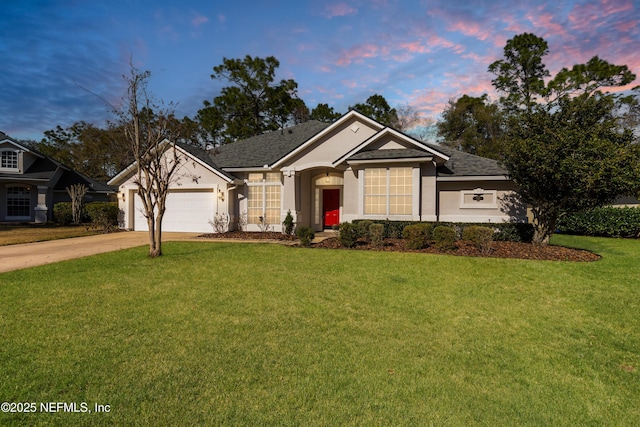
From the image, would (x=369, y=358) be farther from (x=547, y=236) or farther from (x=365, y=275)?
(x=547, y=236)

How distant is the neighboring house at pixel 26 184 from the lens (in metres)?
23.3

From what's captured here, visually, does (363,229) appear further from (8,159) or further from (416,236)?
(8,159)

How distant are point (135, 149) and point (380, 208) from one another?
9.82m

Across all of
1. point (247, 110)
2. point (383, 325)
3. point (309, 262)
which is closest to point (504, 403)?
point (383, 325)

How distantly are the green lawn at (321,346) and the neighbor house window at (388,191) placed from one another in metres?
6.24

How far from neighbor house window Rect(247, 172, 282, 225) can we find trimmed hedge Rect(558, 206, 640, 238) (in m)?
16.3

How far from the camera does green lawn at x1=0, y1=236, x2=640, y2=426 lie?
3.14 m

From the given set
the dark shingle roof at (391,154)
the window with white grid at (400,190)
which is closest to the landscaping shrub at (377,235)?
the window with white grid at (400,190)

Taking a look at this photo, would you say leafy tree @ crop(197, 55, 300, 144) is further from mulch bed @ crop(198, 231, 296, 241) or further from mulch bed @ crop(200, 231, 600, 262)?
mulch bed @ crop(200, 231, 600, 262)

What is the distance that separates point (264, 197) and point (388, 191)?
6.88m

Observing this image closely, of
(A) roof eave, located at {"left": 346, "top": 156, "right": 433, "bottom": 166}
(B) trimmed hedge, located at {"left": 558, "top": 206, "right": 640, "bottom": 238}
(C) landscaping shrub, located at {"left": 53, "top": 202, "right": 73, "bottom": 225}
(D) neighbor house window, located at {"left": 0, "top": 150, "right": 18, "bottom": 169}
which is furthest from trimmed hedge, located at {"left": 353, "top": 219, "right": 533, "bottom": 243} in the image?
(D) neighbor house window, located at {"left": 0, "top": 150, "right": 18, "bottom": 169}

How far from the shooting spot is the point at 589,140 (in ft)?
34.7

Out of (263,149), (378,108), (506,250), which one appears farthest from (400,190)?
(378,108)

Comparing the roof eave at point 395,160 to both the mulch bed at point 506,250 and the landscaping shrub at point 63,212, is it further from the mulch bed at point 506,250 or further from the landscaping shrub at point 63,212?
the landscaping shrub at point 63,212
